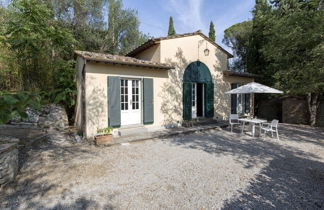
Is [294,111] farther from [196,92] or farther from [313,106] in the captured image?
[196,92]

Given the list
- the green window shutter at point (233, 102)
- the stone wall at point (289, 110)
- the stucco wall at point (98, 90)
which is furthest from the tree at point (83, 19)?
the stone wall at point (289, 110)

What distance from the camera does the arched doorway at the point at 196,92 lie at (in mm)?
8573

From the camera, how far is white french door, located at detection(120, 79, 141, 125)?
684 centimetres

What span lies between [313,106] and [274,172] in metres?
8.42

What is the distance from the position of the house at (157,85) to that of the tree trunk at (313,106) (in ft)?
10.6

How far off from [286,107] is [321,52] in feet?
17.2

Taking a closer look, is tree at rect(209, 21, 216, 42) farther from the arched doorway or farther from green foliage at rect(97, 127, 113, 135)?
green foliage at rect(97, 127, 113, 135)

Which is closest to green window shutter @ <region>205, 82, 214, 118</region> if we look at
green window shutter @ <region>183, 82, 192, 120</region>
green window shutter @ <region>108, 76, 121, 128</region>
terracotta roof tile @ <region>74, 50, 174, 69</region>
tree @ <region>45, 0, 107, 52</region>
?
green window shutter @ <region>183, 82, 192, 120</region>

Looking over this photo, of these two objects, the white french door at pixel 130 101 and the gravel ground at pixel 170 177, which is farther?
the white french door at pixel 130 101

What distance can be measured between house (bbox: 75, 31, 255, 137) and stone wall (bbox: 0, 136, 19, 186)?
2719 mm

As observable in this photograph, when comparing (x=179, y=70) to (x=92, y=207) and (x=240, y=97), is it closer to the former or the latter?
(x=240, y=97)

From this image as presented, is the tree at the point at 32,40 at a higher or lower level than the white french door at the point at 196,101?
higher

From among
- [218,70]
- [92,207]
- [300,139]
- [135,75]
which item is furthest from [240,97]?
[92,207]

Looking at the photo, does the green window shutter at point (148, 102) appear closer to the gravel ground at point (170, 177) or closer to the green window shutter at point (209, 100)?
the gravel ground at point (170, 177)
